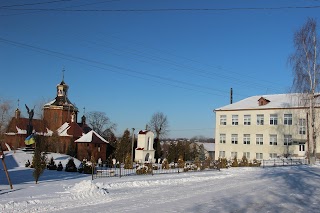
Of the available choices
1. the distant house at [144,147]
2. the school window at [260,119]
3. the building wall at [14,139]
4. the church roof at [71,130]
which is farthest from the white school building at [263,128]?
the building wall at [14,139]

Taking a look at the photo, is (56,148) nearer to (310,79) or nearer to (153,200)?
(310,79)

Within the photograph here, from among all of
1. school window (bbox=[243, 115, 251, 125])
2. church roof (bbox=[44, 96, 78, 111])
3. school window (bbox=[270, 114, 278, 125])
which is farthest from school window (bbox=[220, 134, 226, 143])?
church roof (bbox=[44, 96, 78, 111])

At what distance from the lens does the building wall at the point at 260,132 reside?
153 ft

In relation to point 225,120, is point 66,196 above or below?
below

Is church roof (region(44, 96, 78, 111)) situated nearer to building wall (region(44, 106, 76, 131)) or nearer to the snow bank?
building wall (region(44, 106, 76, 131))

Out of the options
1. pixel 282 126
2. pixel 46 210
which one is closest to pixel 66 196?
pixel 46 210

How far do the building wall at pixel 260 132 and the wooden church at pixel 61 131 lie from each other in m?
18.6

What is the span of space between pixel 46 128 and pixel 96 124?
32.1 meters

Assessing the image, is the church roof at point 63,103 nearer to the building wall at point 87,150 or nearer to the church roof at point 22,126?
the church roof at point 22,126

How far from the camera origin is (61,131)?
60.9 m

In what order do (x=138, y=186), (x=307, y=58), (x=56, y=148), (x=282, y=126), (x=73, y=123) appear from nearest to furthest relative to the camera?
(x=138, y=186)
(x=307, y=58)
(x=282, y=126)
(x=56, y=148)
(x=73, y=123)

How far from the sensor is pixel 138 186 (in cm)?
1900

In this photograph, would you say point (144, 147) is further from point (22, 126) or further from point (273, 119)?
point (22, 126)

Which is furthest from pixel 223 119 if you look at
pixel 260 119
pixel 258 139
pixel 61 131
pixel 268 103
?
pixel 61 131
